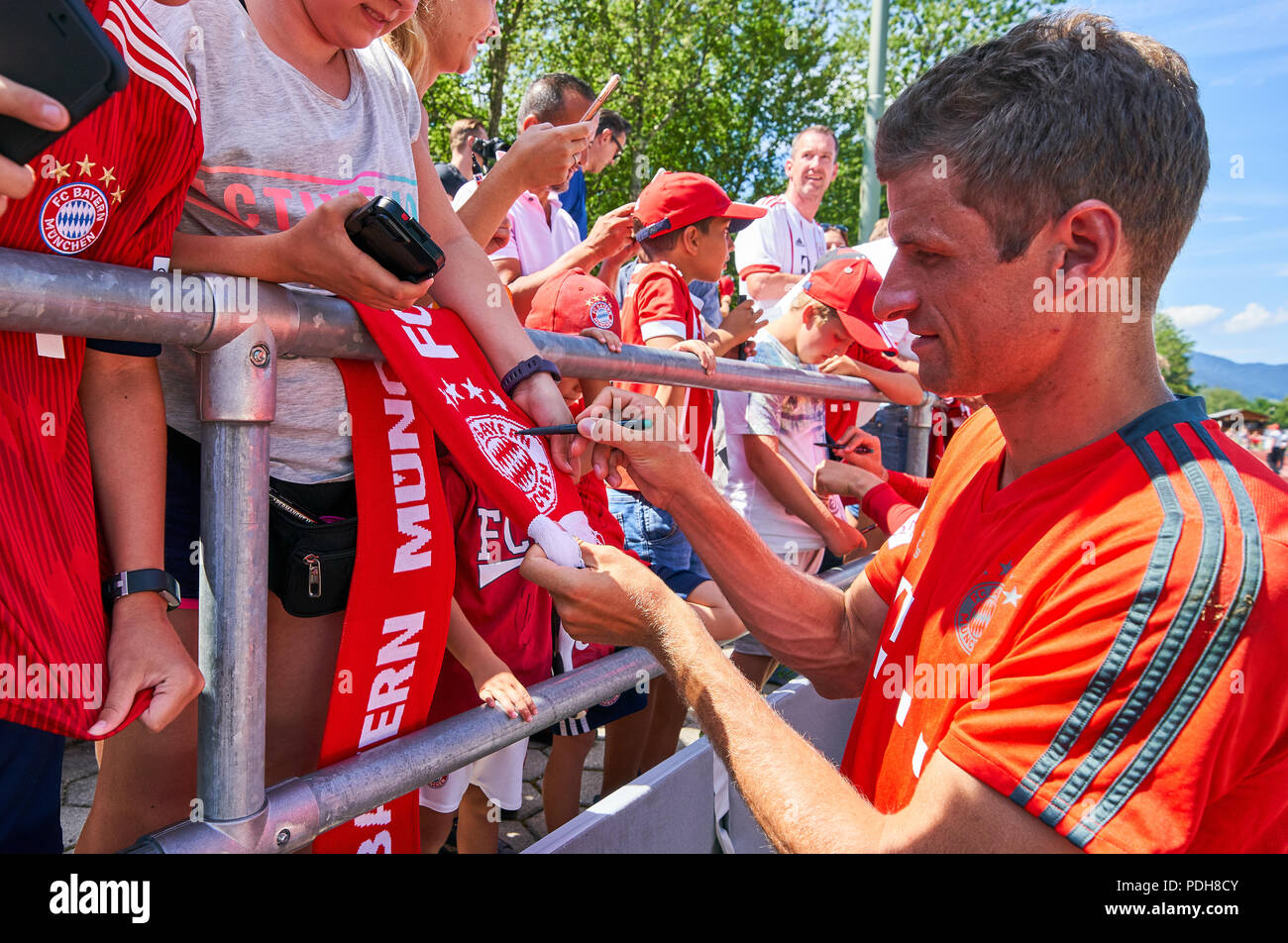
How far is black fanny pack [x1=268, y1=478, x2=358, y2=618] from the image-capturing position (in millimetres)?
1413

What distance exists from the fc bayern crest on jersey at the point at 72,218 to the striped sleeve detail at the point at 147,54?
0.18m

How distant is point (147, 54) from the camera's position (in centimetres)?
121

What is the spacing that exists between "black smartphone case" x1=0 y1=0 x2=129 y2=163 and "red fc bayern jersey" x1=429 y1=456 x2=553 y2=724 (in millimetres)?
1100

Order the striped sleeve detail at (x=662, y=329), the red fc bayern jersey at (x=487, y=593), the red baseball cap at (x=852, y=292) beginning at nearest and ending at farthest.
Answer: the red fc bayern jersey at (x=487, y=593) → the striped sleeve detail at (x=662, y=329) → the red baseball cap at (x=852, y=292)

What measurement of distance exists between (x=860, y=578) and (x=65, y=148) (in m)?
1.61

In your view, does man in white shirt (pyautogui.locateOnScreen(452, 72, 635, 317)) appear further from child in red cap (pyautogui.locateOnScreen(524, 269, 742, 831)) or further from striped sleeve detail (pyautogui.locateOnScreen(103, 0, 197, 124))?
striped sleeve detail (pyautogui.locateOnScreen(103, 0, 197, 124))

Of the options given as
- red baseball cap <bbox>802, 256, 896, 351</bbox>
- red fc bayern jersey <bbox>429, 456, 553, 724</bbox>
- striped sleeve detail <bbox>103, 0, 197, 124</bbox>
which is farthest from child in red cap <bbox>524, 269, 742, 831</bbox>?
red baseball cap <bbox>802, 256, 896, 351</bbox>

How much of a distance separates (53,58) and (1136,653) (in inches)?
51.2

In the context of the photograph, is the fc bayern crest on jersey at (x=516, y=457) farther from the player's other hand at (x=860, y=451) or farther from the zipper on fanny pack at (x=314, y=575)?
the player's other hand at (x=860, y=451)

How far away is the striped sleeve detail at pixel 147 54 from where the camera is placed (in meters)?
1.18

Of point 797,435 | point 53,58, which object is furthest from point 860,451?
point 53,58

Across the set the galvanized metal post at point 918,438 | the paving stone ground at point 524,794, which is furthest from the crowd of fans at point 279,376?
the galvanized metal post at point 918,438

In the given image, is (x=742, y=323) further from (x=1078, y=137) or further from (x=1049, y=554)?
(x=1049, y=554)
